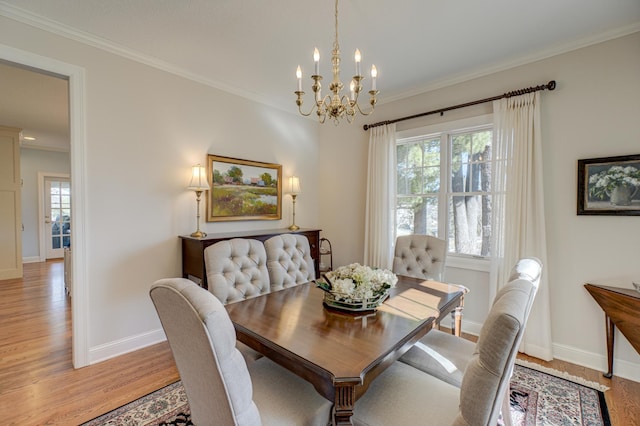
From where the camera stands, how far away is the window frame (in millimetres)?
3051

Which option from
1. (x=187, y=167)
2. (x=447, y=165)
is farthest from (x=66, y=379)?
(x=447, y=165)

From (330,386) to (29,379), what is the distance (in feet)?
8.72

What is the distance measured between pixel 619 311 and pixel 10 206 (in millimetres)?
8388

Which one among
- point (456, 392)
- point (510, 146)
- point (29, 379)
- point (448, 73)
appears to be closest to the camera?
point (456, 392)

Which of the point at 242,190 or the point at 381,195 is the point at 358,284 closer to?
the point at 381,195

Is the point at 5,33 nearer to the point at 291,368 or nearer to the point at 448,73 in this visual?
the point at 291,368

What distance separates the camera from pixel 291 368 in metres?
1.25

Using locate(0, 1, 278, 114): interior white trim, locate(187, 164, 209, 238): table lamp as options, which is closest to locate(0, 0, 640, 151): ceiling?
locate(0, 1, 278, 114): interior white trim

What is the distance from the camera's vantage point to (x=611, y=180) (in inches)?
92.1

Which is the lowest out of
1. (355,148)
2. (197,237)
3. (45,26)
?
(197,237)

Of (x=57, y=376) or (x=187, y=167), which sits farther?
(x=187, y=167)

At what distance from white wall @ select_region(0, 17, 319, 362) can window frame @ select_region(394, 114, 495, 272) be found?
7.60 feet

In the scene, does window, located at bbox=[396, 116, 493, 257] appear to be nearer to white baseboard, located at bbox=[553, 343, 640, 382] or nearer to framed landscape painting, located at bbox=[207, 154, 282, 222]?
white baseboard, located at bbox=[553, 343, 640, 382]

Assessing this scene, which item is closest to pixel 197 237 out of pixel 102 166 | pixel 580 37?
pixel 102 166
